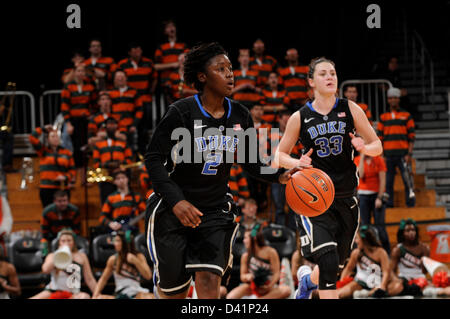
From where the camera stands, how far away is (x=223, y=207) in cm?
460

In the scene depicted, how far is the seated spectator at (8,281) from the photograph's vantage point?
8.59m

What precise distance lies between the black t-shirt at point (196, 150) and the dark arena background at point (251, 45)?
6.95m

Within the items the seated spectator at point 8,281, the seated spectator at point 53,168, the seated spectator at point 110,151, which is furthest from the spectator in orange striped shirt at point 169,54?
the seated spectator at point 8,281

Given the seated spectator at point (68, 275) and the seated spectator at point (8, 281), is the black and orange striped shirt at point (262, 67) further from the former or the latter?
the seated spectator at point (8, 281)

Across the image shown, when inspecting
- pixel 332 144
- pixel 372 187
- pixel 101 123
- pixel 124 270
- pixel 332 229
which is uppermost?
pixel 101 123

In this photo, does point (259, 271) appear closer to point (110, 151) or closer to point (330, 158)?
point (110, 151)

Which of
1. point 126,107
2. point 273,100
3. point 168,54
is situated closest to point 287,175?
point 126,107

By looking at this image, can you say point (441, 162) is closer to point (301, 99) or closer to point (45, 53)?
point (301, 99)

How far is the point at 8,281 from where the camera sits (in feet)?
28.5

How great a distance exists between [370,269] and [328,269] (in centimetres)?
366

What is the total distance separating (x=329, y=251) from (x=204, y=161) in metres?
1.48
